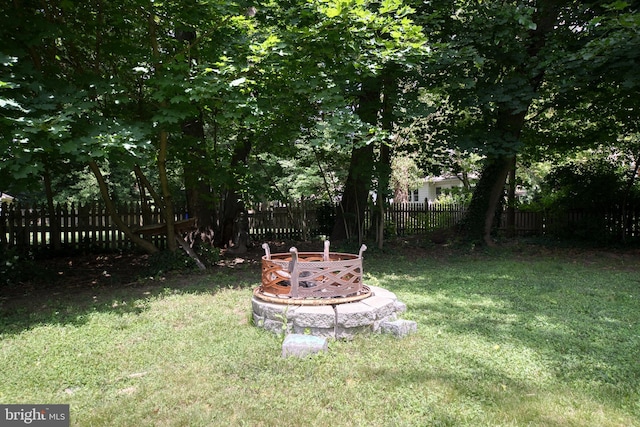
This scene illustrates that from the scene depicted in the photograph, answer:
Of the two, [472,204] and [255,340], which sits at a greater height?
[472,204]

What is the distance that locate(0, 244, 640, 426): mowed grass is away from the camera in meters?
2.91

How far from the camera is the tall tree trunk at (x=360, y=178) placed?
32.2 ft

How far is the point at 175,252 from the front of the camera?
8.77m

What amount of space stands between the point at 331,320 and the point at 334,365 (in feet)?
2.21

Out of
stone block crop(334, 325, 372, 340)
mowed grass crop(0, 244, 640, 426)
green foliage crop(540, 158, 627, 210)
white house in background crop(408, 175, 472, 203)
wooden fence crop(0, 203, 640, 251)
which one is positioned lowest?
mowed grass crop(0, 244, 640, 426)

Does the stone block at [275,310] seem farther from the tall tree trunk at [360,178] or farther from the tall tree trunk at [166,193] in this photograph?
the tall tree trunk at [360,178]

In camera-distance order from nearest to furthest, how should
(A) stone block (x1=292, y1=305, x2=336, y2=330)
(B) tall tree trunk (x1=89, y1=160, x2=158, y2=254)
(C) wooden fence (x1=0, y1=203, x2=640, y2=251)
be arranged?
(A) stone block (x1=292, y1=305, x2=336, y2=330), (B) tall tree trunk (x1=89, y1=160, x2=158, y2=254), (C) wooden fence (x1=0, y1=203, x2=640, y2=251)

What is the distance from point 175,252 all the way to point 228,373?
572cm

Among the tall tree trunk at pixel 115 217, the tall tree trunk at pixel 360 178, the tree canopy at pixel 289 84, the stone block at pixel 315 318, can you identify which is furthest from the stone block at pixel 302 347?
the tall tree trunk at pixel 360 178

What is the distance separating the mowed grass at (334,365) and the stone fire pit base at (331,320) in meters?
0.14

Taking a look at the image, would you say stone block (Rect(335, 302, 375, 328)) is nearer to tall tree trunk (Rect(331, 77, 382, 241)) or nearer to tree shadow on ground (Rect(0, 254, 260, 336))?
tree shadow on ground (Rect(0, 254, 260, 336))

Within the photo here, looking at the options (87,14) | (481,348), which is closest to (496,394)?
(481,348)

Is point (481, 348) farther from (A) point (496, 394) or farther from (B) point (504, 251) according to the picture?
(B) point (504, 251)

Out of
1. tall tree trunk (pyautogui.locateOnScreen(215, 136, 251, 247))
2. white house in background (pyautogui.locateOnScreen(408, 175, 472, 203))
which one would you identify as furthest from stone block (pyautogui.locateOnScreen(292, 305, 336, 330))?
white house in background (pyautogui.locateOnScreen(408, 175, 472, 203))
